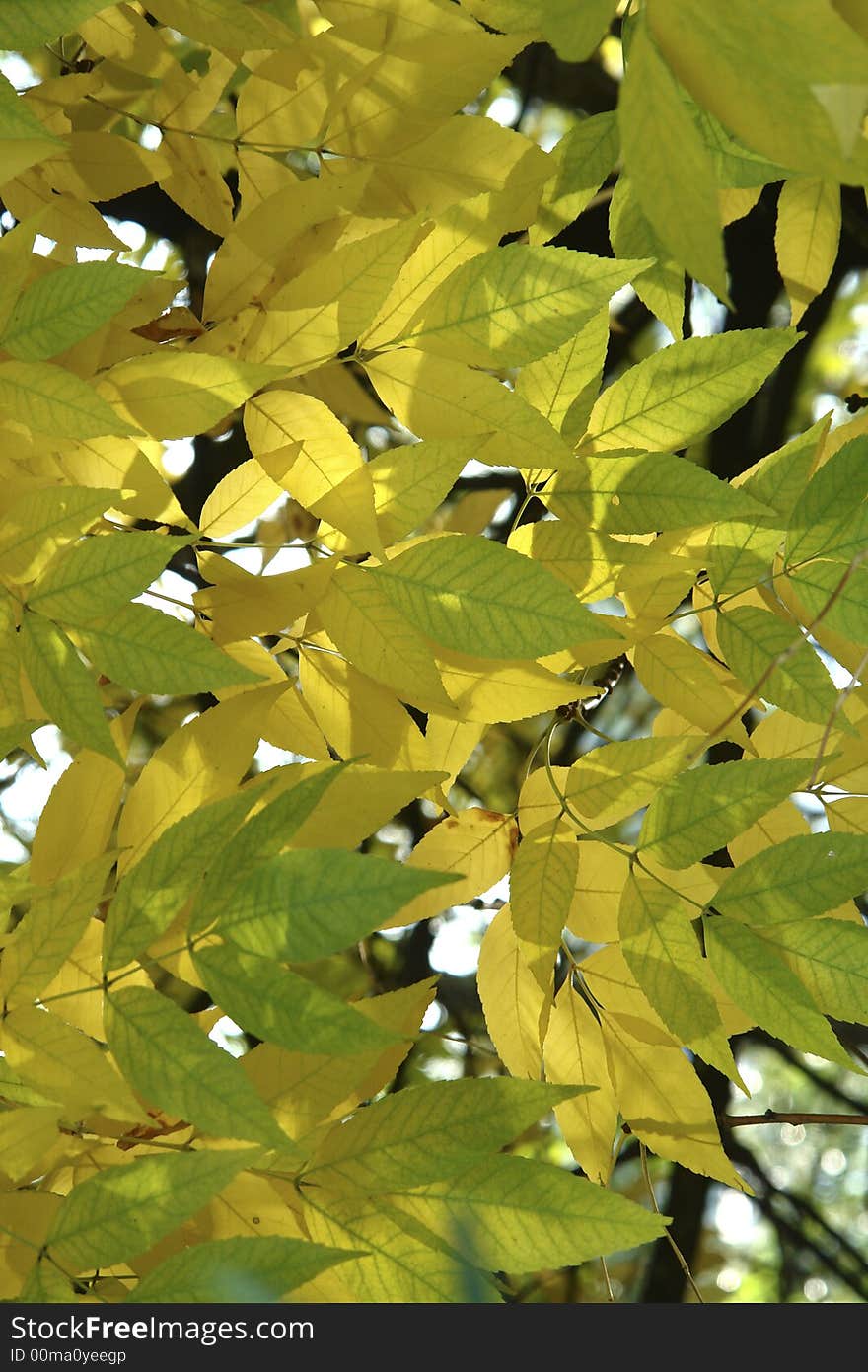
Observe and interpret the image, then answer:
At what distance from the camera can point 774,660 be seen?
398 mm

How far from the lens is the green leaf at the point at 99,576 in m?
0.33

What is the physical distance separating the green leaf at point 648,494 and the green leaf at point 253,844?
0.14 meters

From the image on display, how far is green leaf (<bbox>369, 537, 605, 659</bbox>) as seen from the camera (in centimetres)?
34

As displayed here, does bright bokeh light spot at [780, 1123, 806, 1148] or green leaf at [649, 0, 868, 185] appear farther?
bright bokeh light spot at [780, 1123, 806, 1148]

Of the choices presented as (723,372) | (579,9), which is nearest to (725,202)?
(723,372)

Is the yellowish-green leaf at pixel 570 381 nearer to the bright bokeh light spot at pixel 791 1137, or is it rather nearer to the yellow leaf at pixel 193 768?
the yellow leaf at pixel 193 768

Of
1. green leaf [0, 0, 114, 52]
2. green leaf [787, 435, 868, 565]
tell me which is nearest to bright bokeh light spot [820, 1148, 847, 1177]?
green leaf [787, 435, 868, 565]

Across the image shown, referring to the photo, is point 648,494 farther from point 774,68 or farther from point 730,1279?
point 730,1279

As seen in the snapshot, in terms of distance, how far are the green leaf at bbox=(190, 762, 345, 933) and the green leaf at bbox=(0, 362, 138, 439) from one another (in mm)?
111

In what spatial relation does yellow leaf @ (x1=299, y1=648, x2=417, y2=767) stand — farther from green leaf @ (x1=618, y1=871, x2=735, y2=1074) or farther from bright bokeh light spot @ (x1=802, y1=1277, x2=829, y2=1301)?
bright bokeh light spot @ (x1=802, y1=1277, x2=829, y2=1301)

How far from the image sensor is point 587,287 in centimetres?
35

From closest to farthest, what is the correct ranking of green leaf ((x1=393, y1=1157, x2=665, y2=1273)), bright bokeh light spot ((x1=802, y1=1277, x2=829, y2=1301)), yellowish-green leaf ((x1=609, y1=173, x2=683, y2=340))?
green leaf ((x1=393, y1=1157, x2=665, y2=1273)) → yellowish-green leaf ((x1=609, y1=173, x2=683, y2=340)) → bright bokeh light spot ((x1=802, y1=1277, x2=829, y2=1301))

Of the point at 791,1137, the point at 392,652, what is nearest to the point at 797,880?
the point at 392,652
